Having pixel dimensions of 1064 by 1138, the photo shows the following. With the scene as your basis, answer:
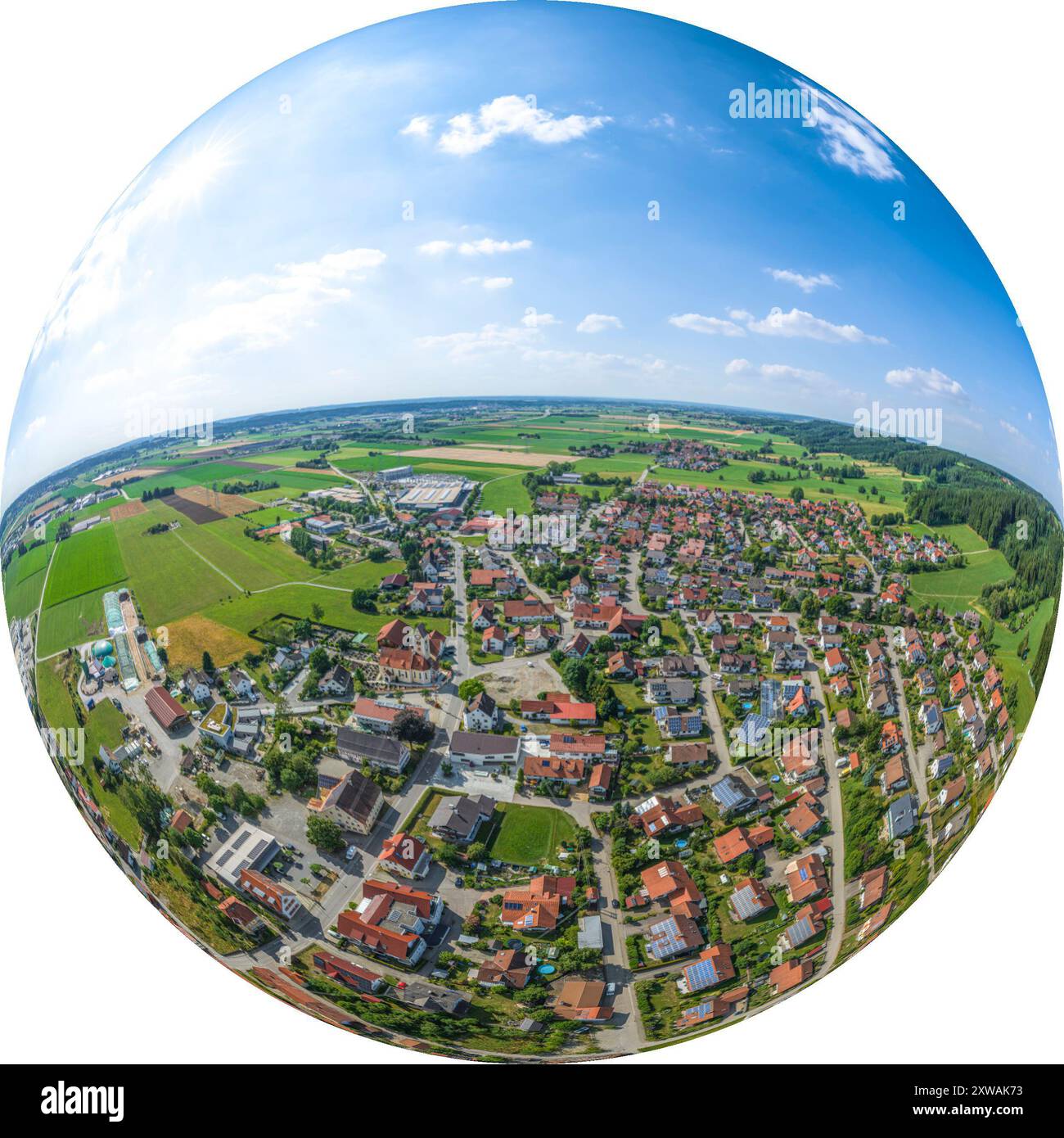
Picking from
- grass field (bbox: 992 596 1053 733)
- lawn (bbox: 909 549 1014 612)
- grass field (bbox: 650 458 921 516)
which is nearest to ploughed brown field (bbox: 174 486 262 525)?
grass field (bbox: 650 458 921 516)

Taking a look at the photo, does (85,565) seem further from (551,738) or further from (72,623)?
(551,738)

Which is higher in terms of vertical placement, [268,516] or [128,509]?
[128,509]

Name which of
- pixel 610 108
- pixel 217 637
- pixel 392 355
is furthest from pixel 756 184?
pixel 217 637

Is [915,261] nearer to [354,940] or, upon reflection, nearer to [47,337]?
A: [354,940]

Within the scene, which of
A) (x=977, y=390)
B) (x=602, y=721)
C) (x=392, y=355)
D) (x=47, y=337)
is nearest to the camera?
(x=602, y=721)

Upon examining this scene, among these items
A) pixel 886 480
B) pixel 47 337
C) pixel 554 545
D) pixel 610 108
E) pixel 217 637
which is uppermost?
pixel 610 108

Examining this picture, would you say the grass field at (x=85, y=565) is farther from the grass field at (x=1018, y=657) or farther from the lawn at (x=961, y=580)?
the grass field at (x=1018, y=657)

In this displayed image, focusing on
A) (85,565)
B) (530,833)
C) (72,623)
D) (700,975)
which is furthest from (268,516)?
(700,975)

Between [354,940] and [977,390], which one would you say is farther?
[977,390]
